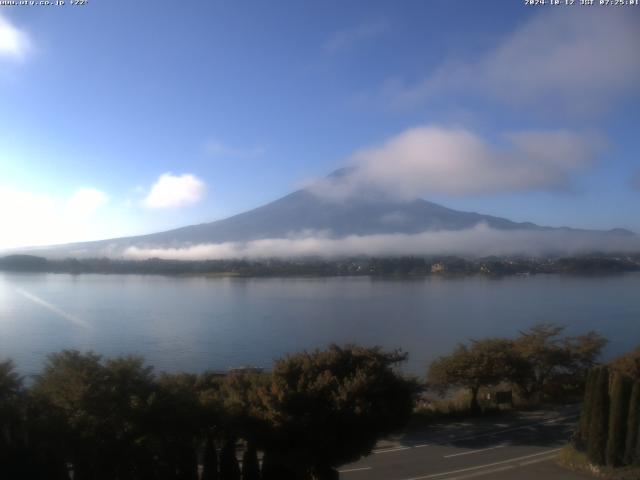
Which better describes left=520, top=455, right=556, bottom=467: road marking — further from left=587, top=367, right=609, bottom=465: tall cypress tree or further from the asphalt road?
left=587, top=367, right=609, bottom=465: tall cypress tree

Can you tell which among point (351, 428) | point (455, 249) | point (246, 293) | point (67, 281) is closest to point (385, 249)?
point (455, 249)

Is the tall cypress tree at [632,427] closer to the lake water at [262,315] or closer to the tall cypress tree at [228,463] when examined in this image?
the tall cypress tree at [228,463]

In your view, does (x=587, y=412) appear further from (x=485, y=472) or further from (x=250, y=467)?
(x=250, y=467)

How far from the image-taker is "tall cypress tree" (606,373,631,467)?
24.6 ft

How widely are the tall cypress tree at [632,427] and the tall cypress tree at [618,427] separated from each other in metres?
0.07

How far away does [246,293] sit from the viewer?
3303 cm

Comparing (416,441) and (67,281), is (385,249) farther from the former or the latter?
(416,441)

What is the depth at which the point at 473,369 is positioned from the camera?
13.0m

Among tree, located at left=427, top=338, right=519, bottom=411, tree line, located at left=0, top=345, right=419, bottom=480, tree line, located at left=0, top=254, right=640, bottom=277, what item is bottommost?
tree, located at left=427, top=338, right=519, bottom=411

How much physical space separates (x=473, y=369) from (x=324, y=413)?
7750 mm

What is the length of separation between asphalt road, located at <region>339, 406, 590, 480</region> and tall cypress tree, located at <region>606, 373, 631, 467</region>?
20.6 inches

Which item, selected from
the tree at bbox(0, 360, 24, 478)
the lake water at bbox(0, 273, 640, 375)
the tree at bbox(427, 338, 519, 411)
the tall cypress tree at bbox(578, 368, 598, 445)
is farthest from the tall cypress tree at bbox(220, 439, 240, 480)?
the lake water at bbox(0, 273, 640, 375)

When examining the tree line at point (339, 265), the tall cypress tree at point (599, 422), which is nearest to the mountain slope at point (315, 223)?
the tree line at point (339, 265)

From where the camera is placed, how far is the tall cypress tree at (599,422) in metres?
7.64
